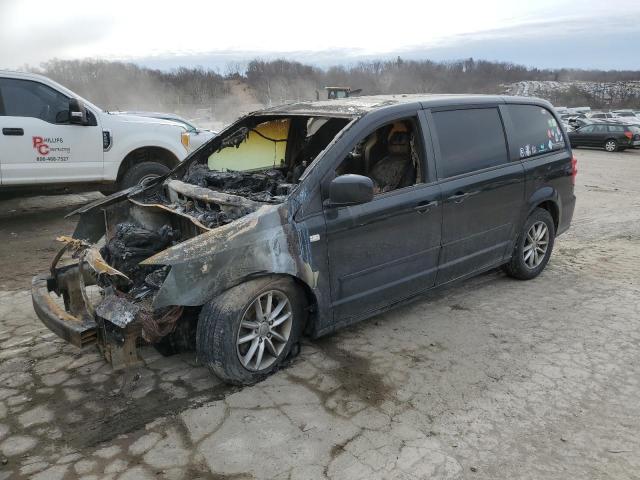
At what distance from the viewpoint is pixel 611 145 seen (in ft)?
76.4

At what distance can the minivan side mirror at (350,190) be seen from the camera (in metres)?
3.27


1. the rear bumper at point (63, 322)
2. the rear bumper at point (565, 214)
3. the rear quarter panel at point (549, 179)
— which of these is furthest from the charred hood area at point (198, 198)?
the rear bumper at point (565, 214)

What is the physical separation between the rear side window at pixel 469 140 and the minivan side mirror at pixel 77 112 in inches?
191

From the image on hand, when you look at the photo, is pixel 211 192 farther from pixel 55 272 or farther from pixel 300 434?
pixel 300 434

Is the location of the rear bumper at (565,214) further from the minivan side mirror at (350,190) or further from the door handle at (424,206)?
the minivan side mirror at (350,190)

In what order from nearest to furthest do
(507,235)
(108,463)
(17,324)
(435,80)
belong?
(108,463), (17,324), (507,235), (435,80)

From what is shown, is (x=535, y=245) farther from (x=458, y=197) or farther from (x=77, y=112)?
(x=77, y=112)

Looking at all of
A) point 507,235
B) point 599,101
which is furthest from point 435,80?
point 507,235

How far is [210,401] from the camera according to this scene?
10.3 ft

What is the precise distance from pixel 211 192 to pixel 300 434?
70.2 inches

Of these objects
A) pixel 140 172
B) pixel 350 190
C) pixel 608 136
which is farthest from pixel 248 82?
pixel 350 190

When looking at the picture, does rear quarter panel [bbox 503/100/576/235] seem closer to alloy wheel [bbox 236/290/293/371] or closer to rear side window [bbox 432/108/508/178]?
rear side window [bbox 432/108/508/178]

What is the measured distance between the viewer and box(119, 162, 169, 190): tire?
A: 7375 mm

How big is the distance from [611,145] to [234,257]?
24511 mm
